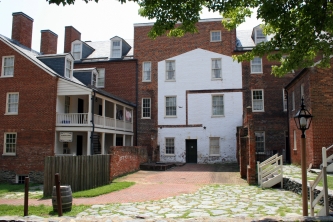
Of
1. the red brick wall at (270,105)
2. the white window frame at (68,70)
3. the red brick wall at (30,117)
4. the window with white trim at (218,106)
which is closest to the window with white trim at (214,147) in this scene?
the window with white trim at (218,106)

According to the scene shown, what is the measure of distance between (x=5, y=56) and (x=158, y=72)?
12.6m

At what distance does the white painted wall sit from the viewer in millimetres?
27172

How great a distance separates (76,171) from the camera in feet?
48.1

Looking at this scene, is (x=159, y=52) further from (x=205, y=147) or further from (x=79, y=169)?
(x=79, y=169)

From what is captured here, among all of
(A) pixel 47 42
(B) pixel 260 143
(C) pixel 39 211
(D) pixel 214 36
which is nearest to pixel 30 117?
(A) pixel 47 42

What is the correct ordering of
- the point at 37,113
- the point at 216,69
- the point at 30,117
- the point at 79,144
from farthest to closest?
the point at 216,69, the point at 79,144, the point at 30,117, the point at 37,113

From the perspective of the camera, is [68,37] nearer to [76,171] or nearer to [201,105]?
[201,105]

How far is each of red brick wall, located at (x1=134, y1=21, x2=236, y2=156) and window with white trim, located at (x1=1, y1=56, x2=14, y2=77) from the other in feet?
35.4

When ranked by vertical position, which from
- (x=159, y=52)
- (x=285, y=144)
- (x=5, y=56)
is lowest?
(x=285, y=144)

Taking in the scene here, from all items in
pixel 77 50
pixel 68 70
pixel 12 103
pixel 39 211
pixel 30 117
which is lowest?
pixel 39 211

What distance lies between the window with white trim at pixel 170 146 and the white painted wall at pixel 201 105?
0.30m

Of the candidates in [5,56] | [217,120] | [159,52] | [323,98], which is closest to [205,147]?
[217,120]

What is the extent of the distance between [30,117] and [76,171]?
30.4ft

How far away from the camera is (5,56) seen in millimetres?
23016
